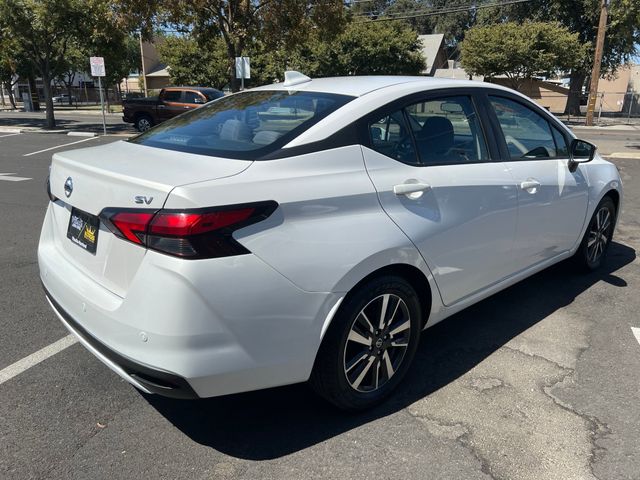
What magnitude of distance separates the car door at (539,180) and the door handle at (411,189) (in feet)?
3.08

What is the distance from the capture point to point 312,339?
93.0 inches

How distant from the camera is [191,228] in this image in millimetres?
2021

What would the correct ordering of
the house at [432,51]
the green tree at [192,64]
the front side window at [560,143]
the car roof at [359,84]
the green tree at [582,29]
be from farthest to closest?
the house at [432,51]
the green tree at [192,64]
the green tree at [582,29]
the front side window at [560,143]
the car roof at [359,84]

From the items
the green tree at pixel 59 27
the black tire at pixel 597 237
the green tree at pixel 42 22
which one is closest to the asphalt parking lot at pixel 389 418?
the black tire at pixel 597 237

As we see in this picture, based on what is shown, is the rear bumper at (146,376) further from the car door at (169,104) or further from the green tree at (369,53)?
the green tree at (369,53)

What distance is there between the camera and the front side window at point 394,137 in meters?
2.73

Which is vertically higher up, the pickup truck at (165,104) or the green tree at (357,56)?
the green tree at (357,56)

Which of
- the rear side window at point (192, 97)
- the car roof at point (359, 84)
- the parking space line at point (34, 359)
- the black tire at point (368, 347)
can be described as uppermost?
the car roof at point (359, 84)

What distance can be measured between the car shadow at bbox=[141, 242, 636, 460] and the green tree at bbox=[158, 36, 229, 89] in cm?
3641

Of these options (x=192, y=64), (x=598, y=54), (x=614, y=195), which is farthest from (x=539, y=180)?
(x=192, y=64)

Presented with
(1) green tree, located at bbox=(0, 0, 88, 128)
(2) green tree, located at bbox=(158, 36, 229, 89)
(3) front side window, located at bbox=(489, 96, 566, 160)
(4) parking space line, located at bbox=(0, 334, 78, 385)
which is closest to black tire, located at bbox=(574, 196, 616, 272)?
(3) front side window, located at bbox=(489, 96, 566, 160)

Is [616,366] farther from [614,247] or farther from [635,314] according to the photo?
[614,247]

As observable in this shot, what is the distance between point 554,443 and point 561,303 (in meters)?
1.94

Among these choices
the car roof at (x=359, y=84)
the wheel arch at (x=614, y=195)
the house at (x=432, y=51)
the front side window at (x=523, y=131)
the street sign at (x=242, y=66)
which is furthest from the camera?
the house at (x=432, y=51)
